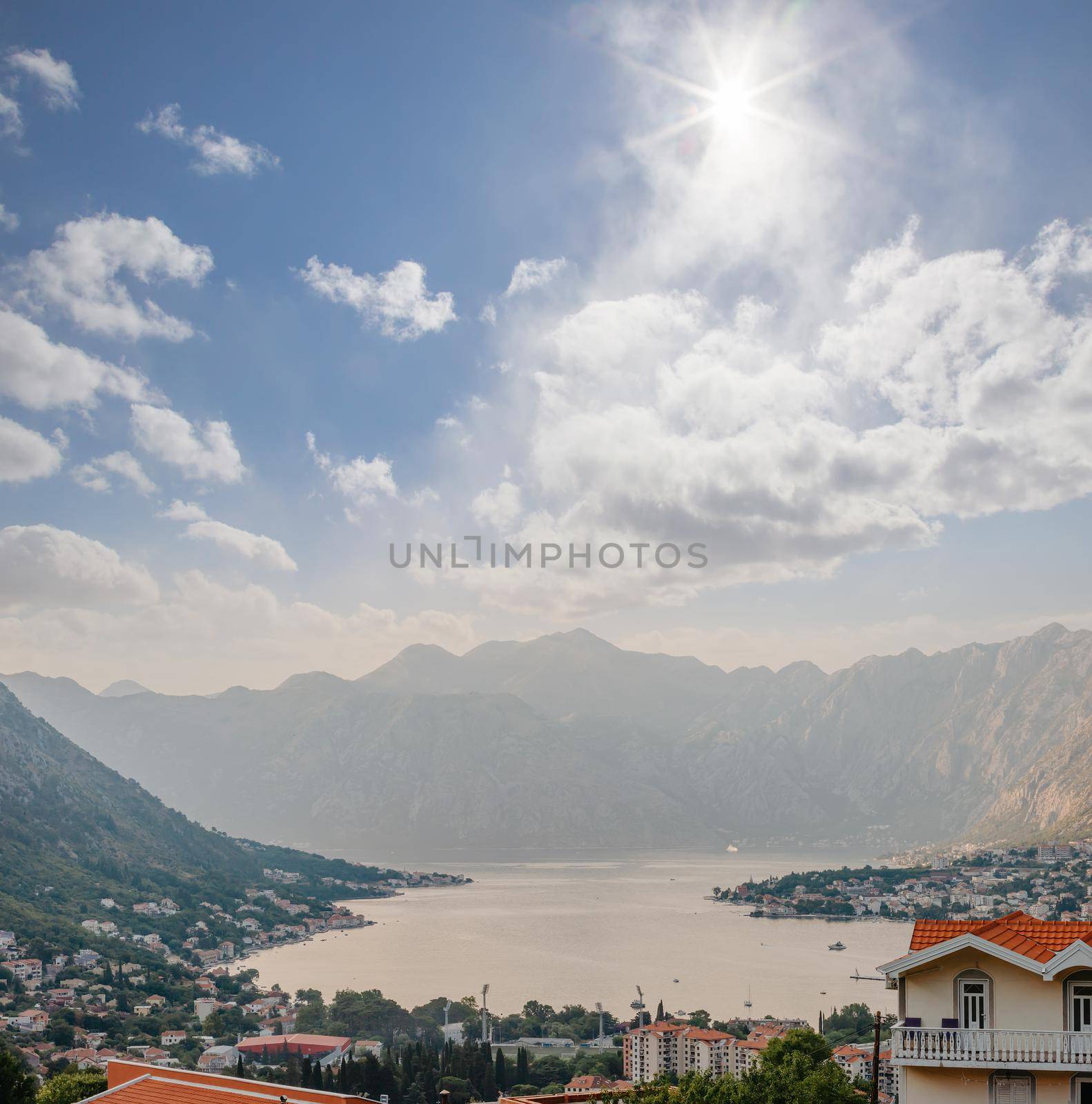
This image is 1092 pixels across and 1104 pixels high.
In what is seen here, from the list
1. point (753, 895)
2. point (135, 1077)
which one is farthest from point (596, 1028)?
point (753, 895)

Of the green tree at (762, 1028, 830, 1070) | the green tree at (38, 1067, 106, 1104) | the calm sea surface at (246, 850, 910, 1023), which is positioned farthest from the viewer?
the calm sea surface at (246, 850, 910, 1023)

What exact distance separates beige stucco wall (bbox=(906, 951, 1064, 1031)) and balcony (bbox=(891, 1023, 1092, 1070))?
156mm

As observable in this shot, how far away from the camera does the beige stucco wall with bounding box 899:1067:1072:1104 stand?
770 centimetres

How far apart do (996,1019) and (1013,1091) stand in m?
0.46

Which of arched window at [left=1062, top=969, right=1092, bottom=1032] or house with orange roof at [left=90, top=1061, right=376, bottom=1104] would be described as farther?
house with orange roof at [left=90, top=1061, right=376, bottom=1104]

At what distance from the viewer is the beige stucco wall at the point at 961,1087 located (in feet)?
25.3

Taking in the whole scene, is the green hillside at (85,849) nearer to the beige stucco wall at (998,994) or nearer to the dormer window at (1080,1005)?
the beige stucco wall at (998,994)

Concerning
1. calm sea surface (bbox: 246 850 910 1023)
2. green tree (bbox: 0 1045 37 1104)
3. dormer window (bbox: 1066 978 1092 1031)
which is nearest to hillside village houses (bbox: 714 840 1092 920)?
calm sea surface (bbox: 246 850 910 1023)

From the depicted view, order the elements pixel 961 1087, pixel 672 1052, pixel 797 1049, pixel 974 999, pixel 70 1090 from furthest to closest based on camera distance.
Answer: pixel 672 1052 → pixel 797 1049 → pixel 70 1090 → pixel 974 999 → pixel 961 1087

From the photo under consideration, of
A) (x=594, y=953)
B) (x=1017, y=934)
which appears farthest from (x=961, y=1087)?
(x=594, y=953)

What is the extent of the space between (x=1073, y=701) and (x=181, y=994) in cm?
17476

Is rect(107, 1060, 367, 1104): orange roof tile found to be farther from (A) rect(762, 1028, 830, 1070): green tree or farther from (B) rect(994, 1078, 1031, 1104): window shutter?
(A) rect(762, 1028, 830, 1070): green tree

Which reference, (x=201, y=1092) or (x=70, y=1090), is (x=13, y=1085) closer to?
(x=70, y=1090)

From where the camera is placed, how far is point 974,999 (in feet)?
26.4
